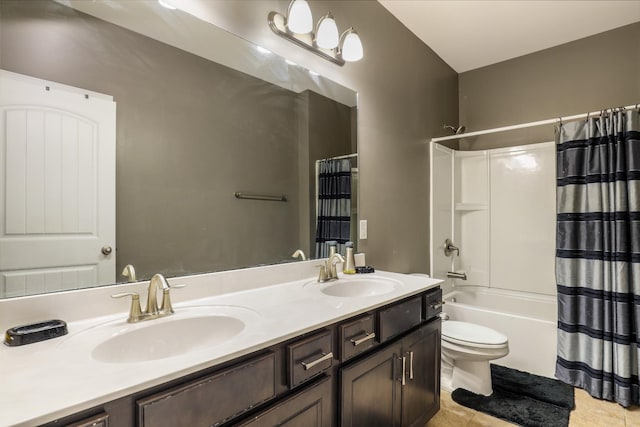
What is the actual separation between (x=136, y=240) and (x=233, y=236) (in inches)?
15.2

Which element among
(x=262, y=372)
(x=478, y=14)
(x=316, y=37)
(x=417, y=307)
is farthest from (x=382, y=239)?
(x=478, y=14)

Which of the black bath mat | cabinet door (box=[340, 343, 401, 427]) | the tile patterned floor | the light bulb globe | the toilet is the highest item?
the light bulb globe

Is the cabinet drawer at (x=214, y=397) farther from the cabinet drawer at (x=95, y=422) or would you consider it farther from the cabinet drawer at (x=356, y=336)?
the cabinet drawer at (x=356, y=336)

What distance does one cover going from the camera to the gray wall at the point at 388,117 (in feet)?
6.26

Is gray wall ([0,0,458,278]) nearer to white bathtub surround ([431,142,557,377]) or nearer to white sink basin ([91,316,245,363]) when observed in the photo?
white bathtub surround ([431,142,557,377])

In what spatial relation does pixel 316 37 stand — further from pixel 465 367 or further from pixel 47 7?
pixel 465 367

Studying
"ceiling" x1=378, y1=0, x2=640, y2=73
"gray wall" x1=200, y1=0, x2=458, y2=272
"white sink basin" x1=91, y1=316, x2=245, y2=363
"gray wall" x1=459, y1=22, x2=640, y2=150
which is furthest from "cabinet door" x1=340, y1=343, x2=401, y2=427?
"gray wall" x1=459, y1=22, x2=640, y2=150

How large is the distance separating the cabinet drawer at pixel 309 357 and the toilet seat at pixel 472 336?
49.9 inches

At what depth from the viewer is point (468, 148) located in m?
3.28

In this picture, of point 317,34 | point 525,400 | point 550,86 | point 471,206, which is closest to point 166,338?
point 317,34

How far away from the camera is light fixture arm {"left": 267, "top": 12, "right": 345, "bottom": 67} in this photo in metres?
1.53

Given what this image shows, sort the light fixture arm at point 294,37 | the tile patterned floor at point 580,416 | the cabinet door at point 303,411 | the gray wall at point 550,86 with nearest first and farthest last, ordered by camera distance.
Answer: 1. the cabinet door at point 303,411
2. the light fixture arm at point 294,37
3. the tile patterned floor at point 580,416
4. the gray wall at point 550,86

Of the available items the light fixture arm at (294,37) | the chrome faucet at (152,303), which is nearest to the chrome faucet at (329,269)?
the chrome faucet at (152,303)

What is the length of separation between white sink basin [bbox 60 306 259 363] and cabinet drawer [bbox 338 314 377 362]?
312 mm
